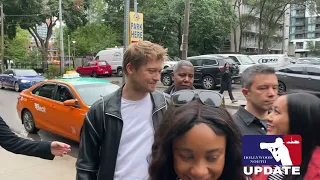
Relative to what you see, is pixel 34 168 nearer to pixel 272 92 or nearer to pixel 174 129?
pixel 272 92

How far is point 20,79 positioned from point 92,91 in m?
12.6

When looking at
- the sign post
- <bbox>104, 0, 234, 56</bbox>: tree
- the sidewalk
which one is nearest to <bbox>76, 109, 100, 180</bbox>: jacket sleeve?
the sidewalk

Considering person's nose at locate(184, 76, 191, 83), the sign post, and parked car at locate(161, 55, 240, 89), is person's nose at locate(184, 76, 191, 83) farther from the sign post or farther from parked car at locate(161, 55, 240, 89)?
parked car at locate(161, 55, 240, 89)

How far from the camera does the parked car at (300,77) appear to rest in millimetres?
13500

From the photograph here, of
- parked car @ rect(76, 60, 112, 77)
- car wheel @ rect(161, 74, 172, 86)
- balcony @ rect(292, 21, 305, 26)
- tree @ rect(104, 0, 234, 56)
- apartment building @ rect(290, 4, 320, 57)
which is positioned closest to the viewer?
car wheel @ rect(161, 74, 172, 86)

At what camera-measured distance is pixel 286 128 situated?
1.31 metres

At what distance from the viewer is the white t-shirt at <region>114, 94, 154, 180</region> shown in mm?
2045

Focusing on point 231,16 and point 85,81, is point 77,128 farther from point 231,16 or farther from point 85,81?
point 231,16

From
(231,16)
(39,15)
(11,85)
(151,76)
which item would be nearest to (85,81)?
(151,76)

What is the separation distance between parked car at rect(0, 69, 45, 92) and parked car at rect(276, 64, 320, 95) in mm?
12037

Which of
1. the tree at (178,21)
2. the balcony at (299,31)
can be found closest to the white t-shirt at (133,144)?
the tree at (178,21)

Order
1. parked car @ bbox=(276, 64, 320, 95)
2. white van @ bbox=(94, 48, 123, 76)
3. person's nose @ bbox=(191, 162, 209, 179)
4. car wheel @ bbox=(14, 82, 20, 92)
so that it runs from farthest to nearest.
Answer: white van @ bbox=(94, 48, 123, 76), car wheel @ bbox=(14, 82, 20, 92), parked car @ bbox=(276, 64, 320, 95), person's nose @ bbox=(191, 162, 209, 179)

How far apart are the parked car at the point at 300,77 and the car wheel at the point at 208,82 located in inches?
137

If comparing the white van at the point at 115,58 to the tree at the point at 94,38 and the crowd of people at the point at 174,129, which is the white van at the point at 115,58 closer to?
the tree at the point at 94,38
